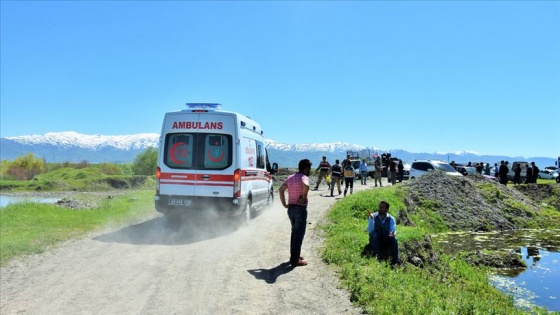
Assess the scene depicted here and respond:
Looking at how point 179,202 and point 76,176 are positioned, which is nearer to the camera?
point 179,202

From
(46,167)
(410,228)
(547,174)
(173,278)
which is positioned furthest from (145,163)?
(173,278)

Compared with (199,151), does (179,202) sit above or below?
below

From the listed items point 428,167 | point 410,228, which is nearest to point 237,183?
point 410,228

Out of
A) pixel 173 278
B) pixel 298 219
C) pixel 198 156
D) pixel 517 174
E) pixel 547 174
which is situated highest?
pixel 198 156

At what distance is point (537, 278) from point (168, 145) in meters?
13.6

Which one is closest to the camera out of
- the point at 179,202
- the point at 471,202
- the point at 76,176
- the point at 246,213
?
the point at 179,202

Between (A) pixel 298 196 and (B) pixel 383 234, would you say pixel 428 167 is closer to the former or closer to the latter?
(B) pixel 383 234

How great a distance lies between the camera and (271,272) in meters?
9.81

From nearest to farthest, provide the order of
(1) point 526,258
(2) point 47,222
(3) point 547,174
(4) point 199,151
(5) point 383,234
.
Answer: (5) point 383,234, (4) point 199,151, (2) point 47,222, (1) point 526,258, (3) point 547,174

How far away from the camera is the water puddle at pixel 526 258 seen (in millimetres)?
13867

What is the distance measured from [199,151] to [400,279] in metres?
7.36

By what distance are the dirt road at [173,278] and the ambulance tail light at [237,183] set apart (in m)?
1.28

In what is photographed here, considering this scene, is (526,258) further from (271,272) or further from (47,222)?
(47,222)

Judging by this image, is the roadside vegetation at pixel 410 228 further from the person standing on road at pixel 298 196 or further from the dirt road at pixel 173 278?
the person standing on road at pixel 298 196
